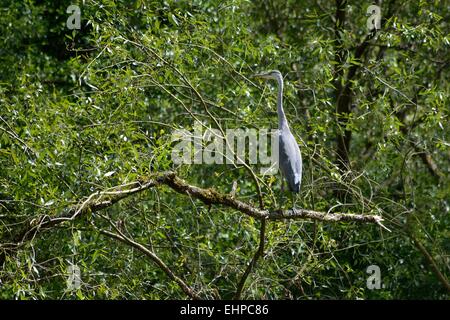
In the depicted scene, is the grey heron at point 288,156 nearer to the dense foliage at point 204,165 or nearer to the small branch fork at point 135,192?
the dense foliage at point 204,165

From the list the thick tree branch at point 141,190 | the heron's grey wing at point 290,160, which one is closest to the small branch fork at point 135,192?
the thick tree branch at point 141,190

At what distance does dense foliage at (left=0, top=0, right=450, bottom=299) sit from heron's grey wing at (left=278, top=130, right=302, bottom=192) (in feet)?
0.57

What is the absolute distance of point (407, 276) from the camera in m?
9.12

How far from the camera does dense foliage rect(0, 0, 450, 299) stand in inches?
239

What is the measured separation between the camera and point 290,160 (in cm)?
663

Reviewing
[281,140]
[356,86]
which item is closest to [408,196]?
[356,86]

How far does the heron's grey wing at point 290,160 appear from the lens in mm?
6594

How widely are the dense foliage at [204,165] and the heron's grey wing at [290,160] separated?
173mm

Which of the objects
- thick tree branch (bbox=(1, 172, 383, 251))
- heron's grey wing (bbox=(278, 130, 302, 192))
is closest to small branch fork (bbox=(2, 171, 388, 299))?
thick tree branch (bbox=(1, 172, 383, 251))

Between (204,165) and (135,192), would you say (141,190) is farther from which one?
(204,165)

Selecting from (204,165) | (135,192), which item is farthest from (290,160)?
(204,165)

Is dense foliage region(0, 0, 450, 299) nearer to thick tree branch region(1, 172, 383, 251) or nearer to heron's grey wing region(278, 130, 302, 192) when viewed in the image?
thick tree branch region(1, 172, 383, 251)

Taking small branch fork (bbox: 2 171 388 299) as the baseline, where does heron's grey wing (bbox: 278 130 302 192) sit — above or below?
above
